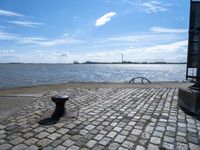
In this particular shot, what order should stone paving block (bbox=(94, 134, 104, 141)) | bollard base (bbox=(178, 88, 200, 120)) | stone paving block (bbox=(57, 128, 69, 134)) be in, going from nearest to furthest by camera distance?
A: stone paving block (bbox=(94, 134, 104, 141)) < stone paving block (bbox=(57, 128, 69, 134)) < bollard base (bbox=(178, 88, 200, 120))

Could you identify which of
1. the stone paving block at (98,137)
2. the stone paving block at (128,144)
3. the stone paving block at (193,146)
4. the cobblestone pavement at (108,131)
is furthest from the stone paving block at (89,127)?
the stone paving block at (193,146)

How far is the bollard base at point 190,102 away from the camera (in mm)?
6383

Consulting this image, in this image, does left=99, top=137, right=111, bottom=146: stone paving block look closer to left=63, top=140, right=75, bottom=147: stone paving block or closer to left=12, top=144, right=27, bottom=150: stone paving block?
left=63, top=140, right=75, bottom=147: stone paving block

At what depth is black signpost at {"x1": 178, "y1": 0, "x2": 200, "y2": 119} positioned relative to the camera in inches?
267

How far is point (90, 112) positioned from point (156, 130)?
8.19 ft

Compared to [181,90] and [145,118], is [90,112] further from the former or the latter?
[181,90]

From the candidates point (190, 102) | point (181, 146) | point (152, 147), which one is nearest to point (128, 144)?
point (152, 147)

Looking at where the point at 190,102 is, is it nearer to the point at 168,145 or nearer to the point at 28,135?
the point at 168,145

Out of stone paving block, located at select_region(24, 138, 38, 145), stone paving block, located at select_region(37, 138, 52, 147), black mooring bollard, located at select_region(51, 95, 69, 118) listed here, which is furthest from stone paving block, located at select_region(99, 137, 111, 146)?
black mooring bollard, located at select_region(51, 95, 69, 118)

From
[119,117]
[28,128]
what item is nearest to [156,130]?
[119,117]

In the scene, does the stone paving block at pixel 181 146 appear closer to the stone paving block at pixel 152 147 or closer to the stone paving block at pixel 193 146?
the stone paving block at pixel 193 146

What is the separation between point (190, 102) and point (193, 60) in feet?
5.68

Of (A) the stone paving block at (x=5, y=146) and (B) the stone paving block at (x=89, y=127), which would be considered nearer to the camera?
(A) the stone paving block at (x=5, y=146)

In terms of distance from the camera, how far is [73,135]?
455 centimetres
